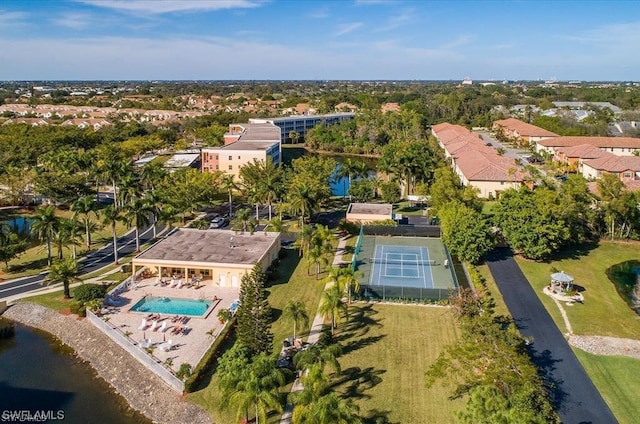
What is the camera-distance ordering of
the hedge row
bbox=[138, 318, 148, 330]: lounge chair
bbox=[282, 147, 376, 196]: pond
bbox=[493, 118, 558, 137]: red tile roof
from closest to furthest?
the hedge row < bbox=[138, 318, 148, 330]: lounge chair < bbox=[282, 147, 376, 196]: pond < bbox=[493, 118, 558, 137]: red tile roof

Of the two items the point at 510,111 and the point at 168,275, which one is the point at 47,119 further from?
the point at 510,111

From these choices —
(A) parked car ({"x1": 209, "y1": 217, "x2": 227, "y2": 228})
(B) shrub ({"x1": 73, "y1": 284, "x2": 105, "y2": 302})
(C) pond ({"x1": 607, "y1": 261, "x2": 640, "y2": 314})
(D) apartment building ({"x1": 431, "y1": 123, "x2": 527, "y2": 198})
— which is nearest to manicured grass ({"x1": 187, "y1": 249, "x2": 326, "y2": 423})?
(A) parked car ({"x1": 209, "y1": 217, "x2": 227, "y2": 228})

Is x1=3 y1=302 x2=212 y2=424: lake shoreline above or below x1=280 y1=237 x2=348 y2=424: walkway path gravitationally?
below

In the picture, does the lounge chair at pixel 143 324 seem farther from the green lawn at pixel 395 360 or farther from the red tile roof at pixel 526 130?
the red tile roof at pixel 526 130

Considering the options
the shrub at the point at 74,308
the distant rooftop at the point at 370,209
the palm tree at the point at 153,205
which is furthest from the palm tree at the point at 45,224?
the distant rooftop at the point at 370,209


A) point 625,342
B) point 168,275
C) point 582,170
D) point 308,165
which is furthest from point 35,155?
point 582,170

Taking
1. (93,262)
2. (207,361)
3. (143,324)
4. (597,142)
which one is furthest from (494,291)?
(597,142)

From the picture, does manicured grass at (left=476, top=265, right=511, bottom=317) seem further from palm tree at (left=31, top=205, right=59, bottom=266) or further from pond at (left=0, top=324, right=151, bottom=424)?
palm tree at (left=31, top=205, right=59, bottom=266)
